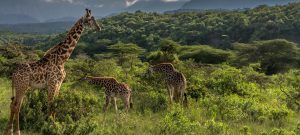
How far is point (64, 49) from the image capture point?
28.7ft

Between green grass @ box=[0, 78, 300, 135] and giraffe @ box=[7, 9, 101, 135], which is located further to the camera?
green grass @ box=[0, 78, 300, 135]

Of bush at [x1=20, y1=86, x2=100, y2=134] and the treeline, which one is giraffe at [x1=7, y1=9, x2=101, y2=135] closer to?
bush at [x1=20, y1=86, x2=100, y2=134]

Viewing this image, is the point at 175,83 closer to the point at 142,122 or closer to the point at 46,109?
the point at 142,122

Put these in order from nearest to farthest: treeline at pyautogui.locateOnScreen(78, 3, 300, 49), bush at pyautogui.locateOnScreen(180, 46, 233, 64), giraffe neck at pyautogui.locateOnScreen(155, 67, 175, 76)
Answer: giraffe neck at pyautogui.locateOnScreen(155, 67, 175, 76) → bush at pyautogui.locateOnScreen(180, 46, 233, 64) → treeline at pyautogui.locateOnScreen(78, 3, 300, 49)

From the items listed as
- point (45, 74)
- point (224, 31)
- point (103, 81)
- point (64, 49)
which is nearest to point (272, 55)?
point (103, 81)

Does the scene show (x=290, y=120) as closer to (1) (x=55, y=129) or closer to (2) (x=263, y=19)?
(1) (x=55, y=129)

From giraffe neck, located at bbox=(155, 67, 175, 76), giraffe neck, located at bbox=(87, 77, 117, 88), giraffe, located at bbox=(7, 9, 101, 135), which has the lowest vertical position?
giraffe neck, located at bbox=(155, 67, 175, 76)

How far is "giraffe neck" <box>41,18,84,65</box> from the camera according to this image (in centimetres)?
843

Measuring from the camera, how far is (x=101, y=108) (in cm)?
1211

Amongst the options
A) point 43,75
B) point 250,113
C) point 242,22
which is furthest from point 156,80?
point 242,22

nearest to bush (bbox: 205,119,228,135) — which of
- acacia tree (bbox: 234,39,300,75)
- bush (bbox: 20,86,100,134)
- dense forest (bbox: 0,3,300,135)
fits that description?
dense forest (bbox: 0,3,300,135)

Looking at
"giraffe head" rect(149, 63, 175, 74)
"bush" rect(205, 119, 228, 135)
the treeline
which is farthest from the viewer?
the treeline

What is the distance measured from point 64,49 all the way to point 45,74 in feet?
2.65

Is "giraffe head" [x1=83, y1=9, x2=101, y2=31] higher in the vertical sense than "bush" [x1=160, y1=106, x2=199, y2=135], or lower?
higher
